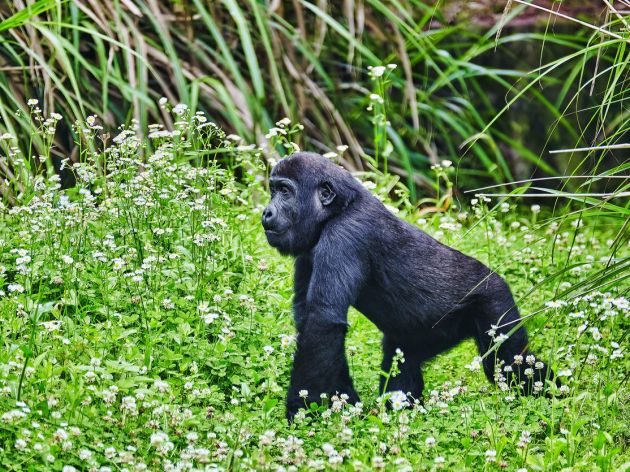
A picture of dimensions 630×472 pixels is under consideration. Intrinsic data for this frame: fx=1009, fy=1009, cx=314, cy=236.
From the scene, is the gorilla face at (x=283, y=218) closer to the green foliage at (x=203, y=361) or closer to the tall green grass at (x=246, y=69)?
the green foliage at (x=203, y=361)

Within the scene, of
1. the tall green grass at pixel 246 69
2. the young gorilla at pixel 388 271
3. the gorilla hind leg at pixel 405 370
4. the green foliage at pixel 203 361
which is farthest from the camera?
the tall green grass at pixel 246 69

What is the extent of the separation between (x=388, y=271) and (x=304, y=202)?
445 mm

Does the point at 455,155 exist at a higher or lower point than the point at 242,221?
lower

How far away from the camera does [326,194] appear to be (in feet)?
13.6

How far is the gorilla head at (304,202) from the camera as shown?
4.13 m

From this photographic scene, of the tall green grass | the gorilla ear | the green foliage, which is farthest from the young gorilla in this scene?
the tall green grass

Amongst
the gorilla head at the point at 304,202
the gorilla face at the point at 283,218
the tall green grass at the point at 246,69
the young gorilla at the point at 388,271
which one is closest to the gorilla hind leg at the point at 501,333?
the young gorilla at the point at 388,271

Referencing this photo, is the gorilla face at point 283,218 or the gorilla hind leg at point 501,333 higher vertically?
the gorilla face at point 283,218

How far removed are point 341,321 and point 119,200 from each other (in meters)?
1.35

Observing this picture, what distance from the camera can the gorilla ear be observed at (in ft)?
13.5

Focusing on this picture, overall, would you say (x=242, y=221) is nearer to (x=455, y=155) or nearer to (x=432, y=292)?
(x=432, y=292)

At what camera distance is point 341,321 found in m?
3.86

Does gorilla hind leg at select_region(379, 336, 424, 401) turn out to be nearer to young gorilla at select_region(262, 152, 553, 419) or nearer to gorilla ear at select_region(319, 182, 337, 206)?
young gorilla at select_region(262, 152, 553, 419)

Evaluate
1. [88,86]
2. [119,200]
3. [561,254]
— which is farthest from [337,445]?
[88,86]
